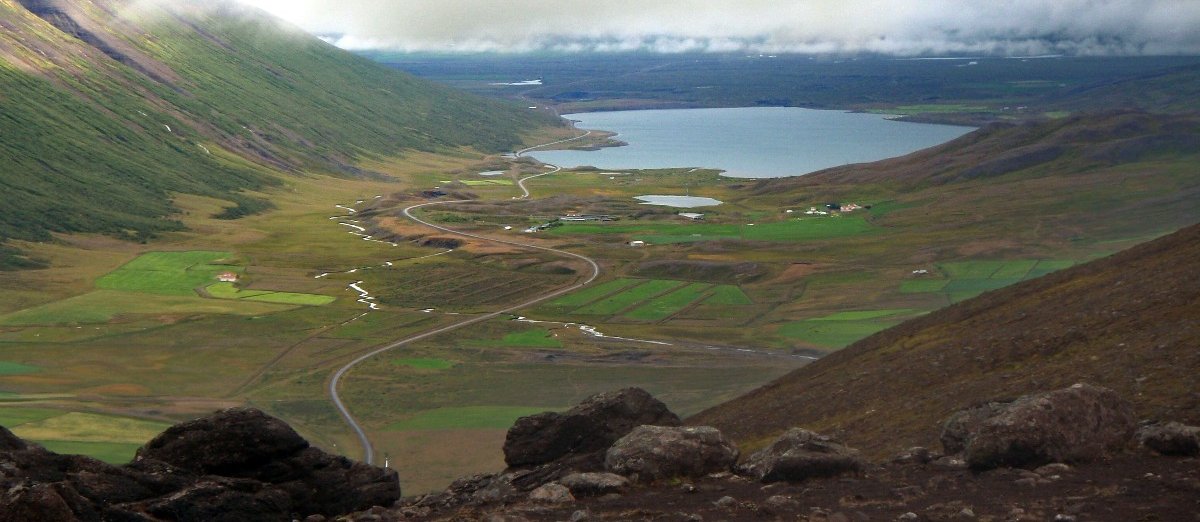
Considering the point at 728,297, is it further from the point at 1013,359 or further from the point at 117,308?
the point at 1013,359

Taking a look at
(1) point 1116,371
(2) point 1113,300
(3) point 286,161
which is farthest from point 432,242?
(1) point 1116,371

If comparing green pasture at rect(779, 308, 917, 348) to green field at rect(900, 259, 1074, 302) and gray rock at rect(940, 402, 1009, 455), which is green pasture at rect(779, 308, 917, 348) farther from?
gray rock at rect(940, 402, 1009, 455)

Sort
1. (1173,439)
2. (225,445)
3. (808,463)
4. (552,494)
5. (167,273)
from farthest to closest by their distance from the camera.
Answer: (167,273)
(225,445)
(808,463)
(552,494)
(1173,439)

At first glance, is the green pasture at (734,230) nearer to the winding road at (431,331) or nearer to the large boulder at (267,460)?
the winding road at (431,331)

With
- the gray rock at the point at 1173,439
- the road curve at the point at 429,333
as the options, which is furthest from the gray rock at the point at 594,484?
the road curve at the point at 429,333

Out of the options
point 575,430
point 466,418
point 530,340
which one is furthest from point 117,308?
point 575,430
